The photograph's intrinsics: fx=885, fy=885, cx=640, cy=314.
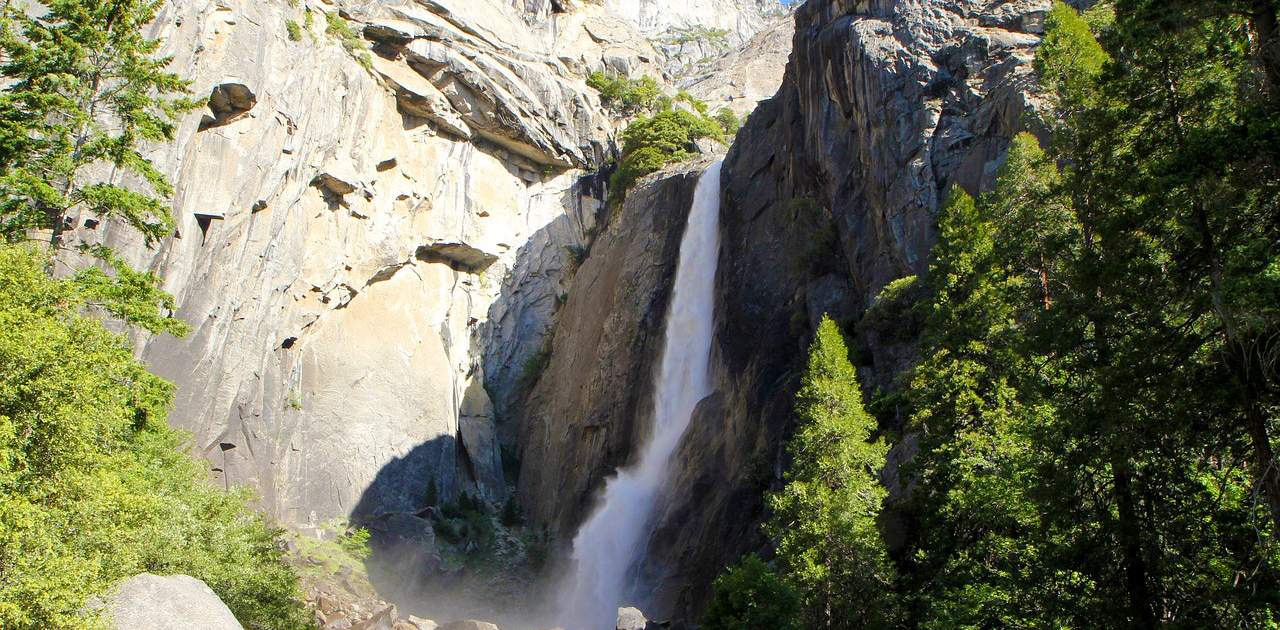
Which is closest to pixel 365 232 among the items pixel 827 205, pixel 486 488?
pixel 486 488

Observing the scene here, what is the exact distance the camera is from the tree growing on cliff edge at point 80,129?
18.0 metres

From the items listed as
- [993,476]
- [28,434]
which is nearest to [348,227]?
[28,434]

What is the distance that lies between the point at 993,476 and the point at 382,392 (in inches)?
1391

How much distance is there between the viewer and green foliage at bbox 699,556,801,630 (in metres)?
20.0

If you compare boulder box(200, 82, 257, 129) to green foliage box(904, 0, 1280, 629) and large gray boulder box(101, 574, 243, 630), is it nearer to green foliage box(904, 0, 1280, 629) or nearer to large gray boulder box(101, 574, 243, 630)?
large gray boulder box(101, 574, 243, 630)

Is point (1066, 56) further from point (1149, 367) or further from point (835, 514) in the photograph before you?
point (835, 514)

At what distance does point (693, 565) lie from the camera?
3109 cm

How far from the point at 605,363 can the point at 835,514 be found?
90.5 ft

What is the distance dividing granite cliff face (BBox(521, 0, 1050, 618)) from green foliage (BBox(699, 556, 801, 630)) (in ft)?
14.3

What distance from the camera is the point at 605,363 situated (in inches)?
1781

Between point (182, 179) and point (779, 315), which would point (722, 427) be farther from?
point (182, 179)

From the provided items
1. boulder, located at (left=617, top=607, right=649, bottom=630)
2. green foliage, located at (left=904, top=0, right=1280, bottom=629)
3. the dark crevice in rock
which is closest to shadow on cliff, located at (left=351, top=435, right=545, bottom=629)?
the dark crevice in rock

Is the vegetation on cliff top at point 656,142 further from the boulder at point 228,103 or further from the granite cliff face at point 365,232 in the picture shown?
the boulder at point 228,103

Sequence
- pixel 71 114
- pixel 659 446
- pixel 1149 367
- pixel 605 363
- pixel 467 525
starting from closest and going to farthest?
pixel 1149 367 < pixel 71 114 < pixel 659 446 < pixel 467 525 < pixel 605 363
